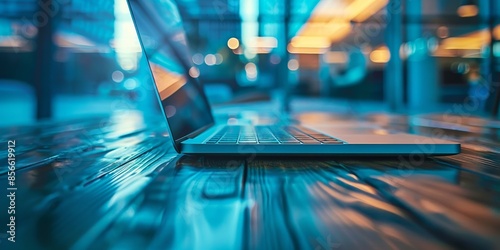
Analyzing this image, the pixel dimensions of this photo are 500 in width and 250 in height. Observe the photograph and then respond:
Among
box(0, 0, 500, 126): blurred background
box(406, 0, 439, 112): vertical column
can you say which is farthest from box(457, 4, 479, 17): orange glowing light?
box(406, 0, 439, 112): vertical column

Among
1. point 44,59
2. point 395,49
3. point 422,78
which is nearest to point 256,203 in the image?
point 44,59

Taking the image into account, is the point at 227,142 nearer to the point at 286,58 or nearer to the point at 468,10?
the point at 286,58

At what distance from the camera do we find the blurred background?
6.00 feet

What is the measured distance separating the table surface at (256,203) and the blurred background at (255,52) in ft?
3.71

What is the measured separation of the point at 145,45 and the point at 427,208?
19.0 inches

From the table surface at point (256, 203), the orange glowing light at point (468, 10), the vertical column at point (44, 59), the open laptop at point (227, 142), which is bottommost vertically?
the table surface at point (256, 203)

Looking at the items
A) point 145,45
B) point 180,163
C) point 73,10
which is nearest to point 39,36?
point 73,10

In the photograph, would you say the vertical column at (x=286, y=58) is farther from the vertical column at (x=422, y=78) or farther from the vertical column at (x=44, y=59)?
the vertical column at (x=44, y=59)

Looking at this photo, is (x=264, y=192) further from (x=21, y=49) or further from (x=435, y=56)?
(x=435, y=56)

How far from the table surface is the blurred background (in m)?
1.13

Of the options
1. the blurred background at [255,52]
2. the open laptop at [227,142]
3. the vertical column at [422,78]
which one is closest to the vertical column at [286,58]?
the blurred background at [255,52]

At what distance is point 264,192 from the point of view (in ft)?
1.20

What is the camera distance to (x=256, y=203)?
329 millimetres

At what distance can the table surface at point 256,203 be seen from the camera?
24 centimetres
